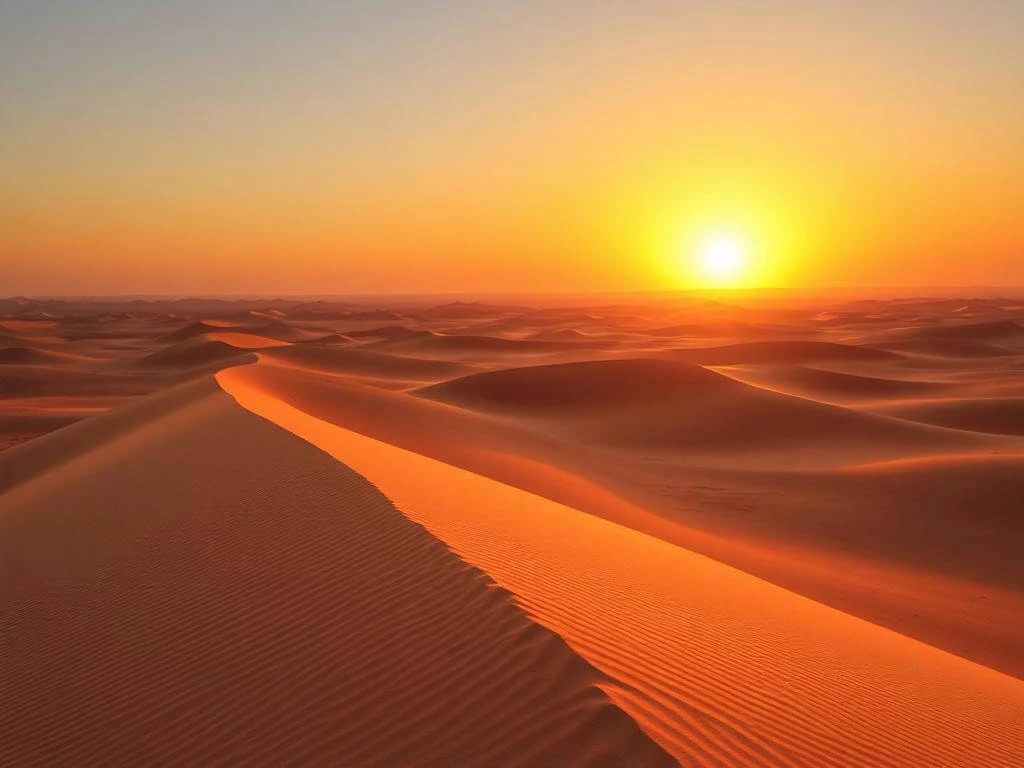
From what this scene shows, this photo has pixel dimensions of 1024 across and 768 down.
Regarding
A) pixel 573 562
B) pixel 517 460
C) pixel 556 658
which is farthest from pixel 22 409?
pixel 556 658

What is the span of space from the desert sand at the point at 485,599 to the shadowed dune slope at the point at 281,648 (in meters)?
0.02

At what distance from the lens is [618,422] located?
2167 centimetres

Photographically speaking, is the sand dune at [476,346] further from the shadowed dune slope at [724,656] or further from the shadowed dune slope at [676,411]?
the shadowed dune slope at [724,656]

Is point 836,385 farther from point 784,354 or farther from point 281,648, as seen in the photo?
point 281,648

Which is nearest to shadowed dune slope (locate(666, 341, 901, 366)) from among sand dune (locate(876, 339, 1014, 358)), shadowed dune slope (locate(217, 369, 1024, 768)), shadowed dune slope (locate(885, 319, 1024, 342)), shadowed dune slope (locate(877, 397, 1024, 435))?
sand dune (locate(876, 339, 1014, 358))

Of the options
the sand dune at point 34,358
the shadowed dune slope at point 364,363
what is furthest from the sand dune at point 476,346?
the sand dune at point 34,358

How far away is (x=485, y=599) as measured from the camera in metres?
4.29

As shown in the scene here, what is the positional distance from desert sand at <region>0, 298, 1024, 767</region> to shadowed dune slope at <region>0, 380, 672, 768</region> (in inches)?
0.7

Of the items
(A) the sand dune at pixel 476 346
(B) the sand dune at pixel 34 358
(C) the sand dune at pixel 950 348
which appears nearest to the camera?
(B) the sand dune at pixel 34 358

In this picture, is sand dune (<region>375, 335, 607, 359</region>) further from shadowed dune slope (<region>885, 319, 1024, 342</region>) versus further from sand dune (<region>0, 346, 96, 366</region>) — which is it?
shadowed dune slope (<region>885, 319, 1024, 342</region>)

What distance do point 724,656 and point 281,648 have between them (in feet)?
8.35

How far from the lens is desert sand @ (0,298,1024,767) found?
3.53 meters

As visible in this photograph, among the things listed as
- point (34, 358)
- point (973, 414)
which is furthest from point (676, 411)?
point (34, 358)

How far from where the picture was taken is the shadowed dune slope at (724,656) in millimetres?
3455
